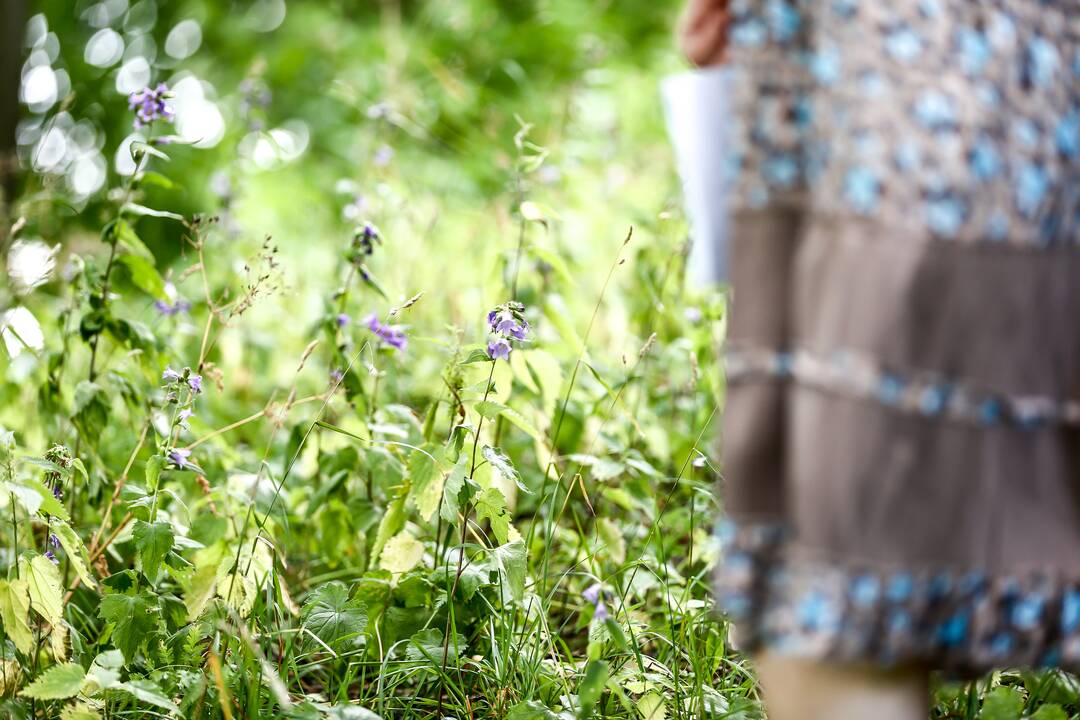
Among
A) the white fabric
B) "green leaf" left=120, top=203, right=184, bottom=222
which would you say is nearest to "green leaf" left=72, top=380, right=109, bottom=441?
"green leaf" left=120, top=203, right=184, bottom=222

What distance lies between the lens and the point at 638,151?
4.43 metres

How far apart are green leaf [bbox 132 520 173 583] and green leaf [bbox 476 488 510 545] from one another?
0.45 meters

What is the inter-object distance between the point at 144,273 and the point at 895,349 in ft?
4.10

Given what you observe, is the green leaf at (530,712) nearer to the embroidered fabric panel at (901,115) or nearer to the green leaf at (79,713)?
the green leaf at (79,713)

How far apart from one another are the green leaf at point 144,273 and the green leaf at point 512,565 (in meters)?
0.75

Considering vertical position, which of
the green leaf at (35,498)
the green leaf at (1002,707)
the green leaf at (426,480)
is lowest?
the green leaf at (35,498)

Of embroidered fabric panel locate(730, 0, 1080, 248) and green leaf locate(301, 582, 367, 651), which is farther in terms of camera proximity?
green leaf locate(301, 582, 367, 651)

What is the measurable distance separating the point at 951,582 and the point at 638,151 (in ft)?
12.3

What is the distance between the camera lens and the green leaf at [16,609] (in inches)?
50.2

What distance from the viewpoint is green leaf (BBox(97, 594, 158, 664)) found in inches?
53.1

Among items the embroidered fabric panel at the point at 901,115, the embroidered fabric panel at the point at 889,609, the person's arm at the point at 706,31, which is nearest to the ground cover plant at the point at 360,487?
the embroidered fabric panel at the point at 889,609

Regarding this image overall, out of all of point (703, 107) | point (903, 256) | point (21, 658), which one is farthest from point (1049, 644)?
point (21, 658)

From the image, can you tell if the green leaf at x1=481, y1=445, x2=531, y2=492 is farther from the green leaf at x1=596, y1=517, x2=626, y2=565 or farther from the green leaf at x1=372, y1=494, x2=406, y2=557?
the green leaf at x1=596, y1=517, x2=626, y2=565

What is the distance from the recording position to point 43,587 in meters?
1.32
